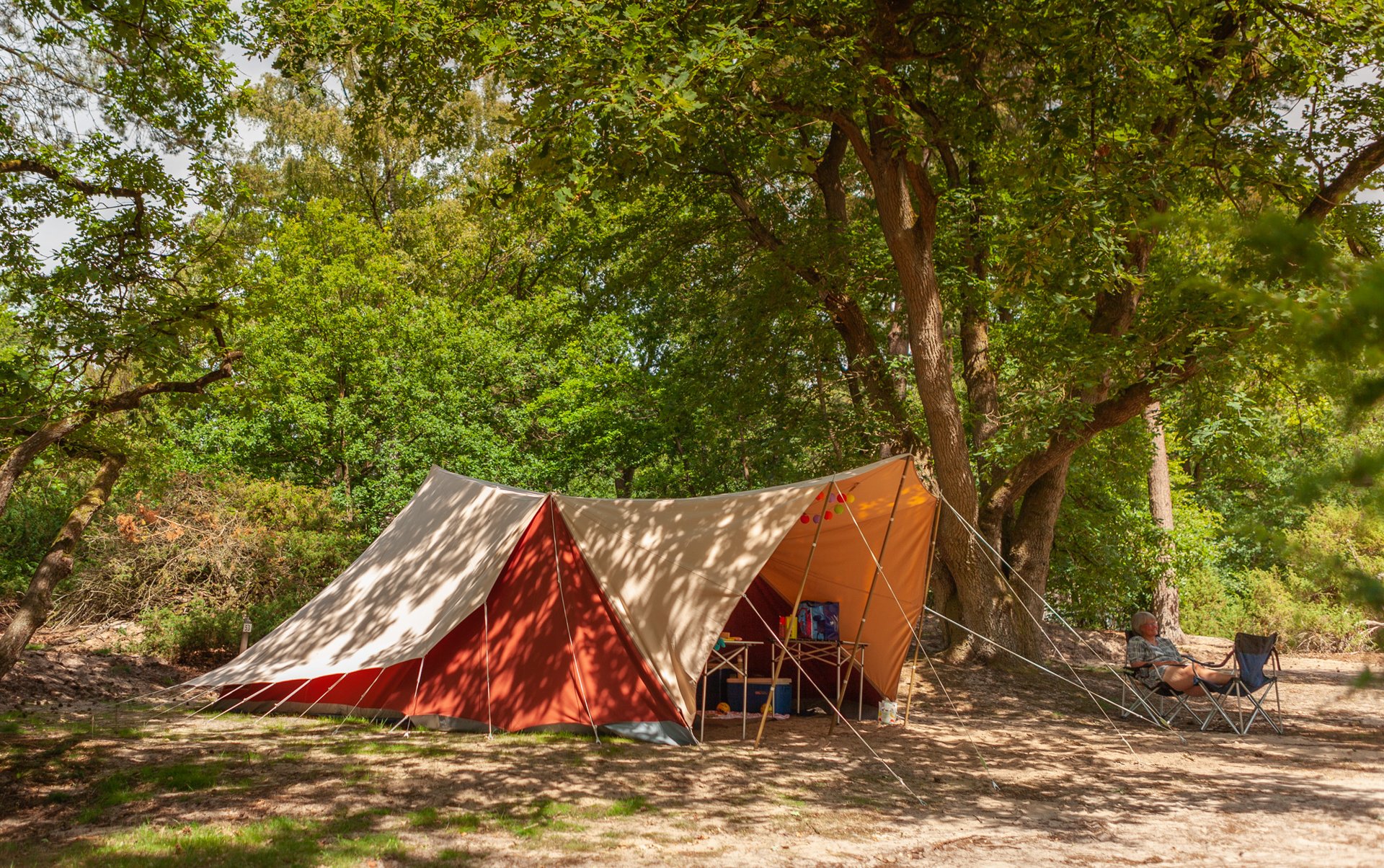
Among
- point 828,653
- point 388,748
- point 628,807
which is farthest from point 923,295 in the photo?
A: point 388,748

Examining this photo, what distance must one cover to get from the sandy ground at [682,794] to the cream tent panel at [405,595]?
466 mm

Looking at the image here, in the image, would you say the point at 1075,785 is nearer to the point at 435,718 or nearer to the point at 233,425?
the point at 435,718

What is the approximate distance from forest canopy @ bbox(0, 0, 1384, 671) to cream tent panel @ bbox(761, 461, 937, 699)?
0.56 metres

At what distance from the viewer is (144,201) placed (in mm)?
5988

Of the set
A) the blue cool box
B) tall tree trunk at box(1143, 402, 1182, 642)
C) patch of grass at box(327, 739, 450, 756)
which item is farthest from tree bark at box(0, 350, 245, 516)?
tall tree trunk at box(1143, 402, 1182, 642)

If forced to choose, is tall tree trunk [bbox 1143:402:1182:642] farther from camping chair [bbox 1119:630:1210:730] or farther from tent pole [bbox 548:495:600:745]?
tent pole [bbox 548:495:600:745]

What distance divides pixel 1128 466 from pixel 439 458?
358 inches

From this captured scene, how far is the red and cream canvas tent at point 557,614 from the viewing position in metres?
6.40

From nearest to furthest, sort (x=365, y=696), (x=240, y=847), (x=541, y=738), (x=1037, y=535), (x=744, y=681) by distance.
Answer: (x=240, y=847)
(x=541, y=738)
(x=365, y=696)
(x=744, y=681)
(x=1037, y=535)

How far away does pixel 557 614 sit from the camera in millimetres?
6566

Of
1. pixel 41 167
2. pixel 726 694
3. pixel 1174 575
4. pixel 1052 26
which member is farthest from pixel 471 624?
pixel 1174 575

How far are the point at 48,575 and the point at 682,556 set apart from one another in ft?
14.0

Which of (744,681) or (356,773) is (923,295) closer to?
(744,681)

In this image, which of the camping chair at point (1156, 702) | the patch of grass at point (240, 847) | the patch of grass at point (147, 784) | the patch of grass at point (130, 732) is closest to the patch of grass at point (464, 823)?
the patch of grass at point (240, 847)
